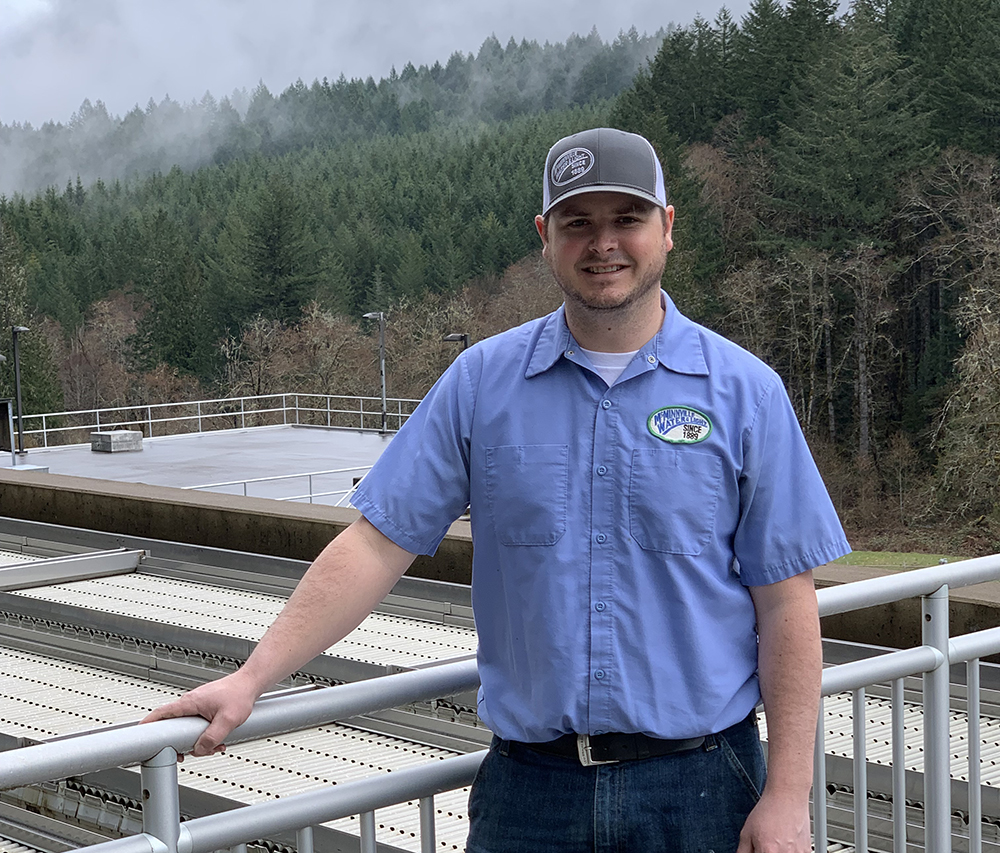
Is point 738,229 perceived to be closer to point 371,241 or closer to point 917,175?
point 917,175

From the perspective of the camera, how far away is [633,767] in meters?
2.11

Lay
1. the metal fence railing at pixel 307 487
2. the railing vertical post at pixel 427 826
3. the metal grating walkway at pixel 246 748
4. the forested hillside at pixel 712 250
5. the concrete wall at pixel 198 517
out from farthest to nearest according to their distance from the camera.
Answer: the forested hillside at pixel 712 250 → the metal fence railing at pixel 307 487 → the concrete wall at pixel 198 517 → the metal grating walkway at pixel 246 748 → the railing vertical post at pixel 427 826

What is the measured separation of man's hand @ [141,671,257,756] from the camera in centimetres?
199

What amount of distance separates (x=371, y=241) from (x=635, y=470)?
3202 inches

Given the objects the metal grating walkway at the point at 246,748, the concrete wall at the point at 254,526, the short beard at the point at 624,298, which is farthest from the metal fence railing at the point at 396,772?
the concrete wall at the point at 254,526

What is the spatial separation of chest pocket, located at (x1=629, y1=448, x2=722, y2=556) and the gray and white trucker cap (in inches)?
16.9

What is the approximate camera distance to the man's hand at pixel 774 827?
209 centimetres

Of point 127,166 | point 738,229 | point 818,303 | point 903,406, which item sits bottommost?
point 903,406

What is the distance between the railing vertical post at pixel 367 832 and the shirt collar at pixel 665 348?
31.5 inches

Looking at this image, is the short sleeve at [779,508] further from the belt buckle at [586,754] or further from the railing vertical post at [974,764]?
the railing vertical post at [974,764]

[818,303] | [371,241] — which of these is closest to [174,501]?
[818,303]

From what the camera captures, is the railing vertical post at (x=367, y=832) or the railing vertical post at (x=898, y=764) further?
the railing vertical post at (x=898, y=764)

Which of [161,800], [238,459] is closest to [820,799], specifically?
[161,800]

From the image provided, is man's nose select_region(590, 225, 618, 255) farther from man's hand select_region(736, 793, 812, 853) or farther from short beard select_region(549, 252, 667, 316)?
man's hand select_region(736, 793, 812, 853)
